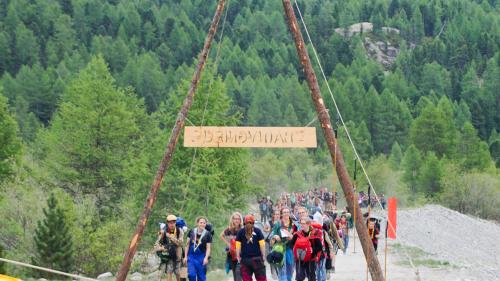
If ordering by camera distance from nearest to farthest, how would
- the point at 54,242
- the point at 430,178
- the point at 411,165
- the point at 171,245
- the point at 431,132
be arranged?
the point at 171,245 → the point at 54,242 → the point at 430,178 → the point at 411,165 → the point at 431,132

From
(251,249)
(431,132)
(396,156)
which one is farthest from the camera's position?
(396,156)

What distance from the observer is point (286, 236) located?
13008 mm

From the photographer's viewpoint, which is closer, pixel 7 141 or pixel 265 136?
pixel 265 136

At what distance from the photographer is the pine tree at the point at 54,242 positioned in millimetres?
35875

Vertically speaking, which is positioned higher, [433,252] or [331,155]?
[331,155]

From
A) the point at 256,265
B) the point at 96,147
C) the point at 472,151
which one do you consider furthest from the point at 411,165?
the point at 256,265

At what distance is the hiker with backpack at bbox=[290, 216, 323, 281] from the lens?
12.7 m

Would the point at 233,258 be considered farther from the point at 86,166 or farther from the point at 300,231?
the point at 86,166

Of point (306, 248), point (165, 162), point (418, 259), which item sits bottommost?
point (418, 259)

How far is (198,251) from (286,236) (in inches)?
53.6

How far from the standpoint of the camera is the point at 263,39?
19488cm

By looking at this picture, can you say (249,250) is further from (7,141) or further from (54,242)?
(7,141)

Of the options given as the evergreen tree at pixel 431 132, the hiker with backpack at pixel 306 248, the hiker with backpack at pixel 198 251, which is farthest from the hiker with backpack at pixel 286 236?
the evergreen tree at pixel 431 132

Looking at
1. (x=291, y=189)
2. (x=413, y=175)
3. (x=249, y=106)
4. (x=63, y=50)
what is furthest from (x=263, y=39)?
(x=291, y=189)
